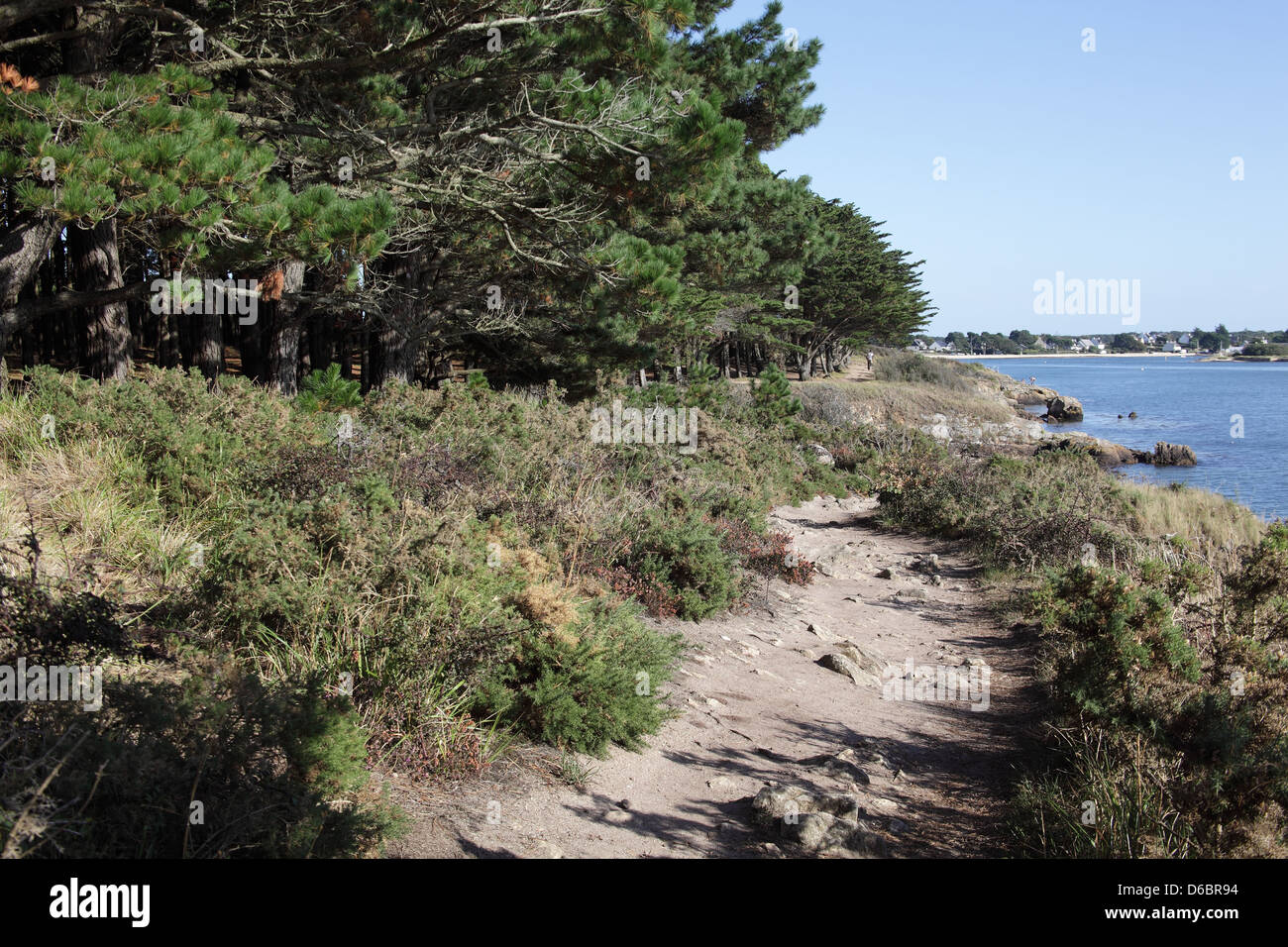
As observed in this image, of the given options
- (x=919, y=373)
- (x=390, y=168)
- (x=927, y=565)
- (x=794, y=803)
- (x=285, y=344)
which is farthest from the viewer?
(x=919, y=373)

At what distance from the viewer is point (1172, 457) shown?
1391 inches

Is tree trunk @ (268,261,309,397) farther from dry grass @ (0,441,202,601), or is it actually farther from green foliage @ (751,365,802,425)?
green foliage @ (751,365,802,425)

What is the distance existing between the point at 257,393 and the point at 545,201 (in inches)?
203

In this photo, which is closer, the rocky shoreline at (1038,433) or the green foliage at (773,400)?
the green foliage at (773,400)

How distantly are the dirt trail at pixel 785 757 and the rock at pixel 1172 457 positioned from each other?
3035cm

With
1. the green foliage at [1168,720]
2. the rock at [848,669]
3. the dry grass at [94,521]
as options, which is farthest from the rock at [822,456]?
the dry grass at [94,521]

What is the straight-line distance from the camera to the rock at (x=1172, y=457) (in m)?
35.2

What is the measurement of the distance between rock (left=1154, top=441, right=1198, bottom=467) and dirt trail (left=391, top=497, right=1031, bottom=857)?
30347mm

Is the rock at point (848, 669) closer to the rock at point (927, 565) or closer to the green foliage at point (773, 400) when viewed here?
the rock at point (927, 565)

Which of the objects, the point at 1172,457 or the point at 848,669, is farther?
the point at 1172,457

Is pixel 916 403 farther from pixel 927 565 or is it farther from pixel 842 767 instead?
pixel 842 767

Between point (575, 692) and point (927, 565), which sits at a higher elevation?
point (575, 692)

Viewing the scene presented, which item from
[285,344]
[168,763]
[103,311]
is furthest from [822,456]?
[168,763]

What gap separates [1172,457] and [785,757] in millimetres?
36318
